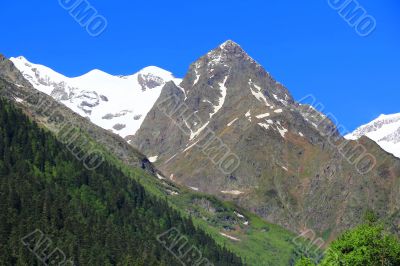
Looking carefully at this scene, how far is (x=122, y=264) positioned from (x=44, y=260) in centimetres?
2549

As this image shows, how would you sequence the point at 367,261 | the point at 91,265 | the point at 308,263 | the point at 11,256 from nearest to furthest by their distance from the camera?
the point at 367,261, the point at 308,263, the point at 11,256, the point at 91,265

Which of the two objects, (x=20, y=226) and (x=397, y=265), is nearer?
(x=397, y=265)

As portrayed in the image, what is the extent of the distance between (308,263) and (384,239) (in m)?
11.0

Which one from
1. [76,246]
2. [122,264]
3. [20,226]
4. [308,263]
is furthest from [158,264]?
[308,263]

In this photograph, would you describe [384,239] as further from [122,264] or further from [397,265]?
[122,264]

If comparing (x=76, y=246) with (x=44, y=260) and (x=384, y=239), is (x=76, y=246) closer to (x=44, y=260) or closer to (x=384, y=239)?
(x=44, y=260)

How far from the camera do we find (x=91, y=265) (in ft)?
636

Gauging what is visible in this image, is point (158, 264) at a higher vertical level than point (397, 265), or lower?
lower

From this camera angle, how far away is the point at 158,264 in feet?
646

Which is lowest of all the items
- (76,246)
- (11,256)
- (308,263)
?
(11,256)

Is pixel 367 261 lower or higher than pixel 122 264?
higher

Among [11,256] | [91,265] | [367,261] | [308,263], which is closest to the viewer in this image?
[367,261]

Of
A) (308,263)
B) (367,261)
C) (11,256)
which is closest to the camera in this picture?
(367,261)

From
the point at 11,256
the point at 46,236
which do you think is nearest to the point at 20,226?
the point at 46,236
